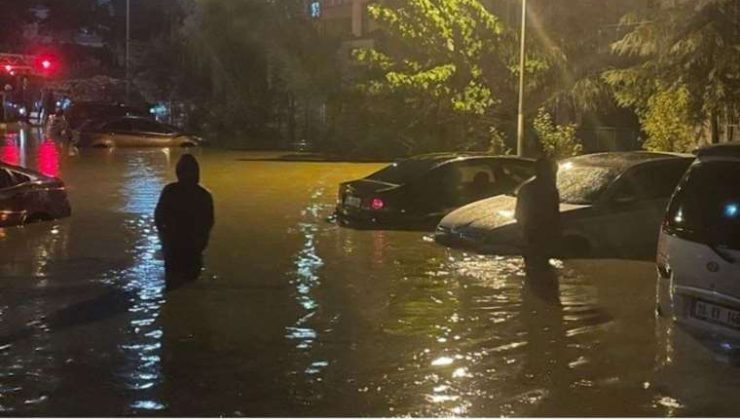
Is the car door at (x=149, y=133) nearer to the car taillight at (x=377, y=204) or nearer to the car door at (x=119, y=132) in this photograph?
the car door at (x=119, y=132)

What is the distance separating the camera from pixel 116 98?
65.9 m

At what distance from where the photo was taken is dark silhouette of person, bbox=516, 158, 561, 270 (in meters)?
11.4

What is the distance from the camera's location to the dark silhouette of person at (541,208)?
11375 mm

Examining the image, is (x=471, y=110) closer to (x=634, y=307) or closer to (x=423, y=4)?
(x=423, y=4)

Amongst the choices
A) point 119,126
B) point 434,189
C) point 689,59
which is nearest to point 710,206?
point 434,189

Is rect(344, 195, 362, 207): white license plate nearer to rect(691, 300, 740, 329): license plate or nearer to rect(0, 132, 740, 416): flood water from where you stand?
rect(0, 132, 740, 416): flood water

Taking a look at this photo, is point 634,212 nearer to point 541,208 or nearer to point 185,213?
point 541,208

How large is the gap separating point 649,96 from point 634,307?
16863 mm

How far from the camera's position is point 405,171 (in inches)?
621

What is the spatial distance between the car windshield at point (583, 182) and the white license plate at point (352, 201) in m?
3.51

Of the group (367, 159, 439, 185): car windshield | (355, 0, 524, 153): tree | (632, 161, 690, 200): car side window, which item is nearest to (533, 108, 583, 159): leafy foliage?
(355, 0, 524, 153): tree

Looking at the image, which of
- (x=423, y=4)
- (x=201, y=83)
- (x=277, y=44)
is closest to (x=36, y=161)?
(x=423, y=4)

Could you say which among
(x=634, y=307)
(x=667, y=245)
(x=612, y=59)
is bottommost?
(x=634, y=307)

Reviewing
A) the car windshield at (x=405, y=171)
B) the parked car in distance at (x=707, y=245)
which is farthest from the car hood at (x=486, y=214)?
the parked car in distance at (x=707, y=245)
